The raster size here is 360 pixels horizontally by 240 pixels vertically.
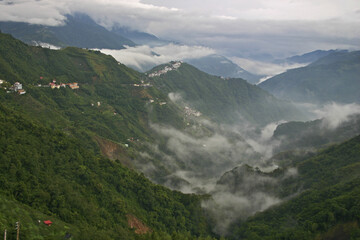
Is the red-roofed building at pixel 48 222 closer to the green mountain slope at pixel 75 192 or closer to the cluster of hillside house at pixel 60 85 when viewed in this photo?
the green mountain slope at pixel 75 192

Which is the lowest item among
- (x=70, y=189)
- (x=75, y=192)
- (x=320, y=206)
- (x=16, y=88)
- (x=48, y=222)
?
(x=320, y=206)

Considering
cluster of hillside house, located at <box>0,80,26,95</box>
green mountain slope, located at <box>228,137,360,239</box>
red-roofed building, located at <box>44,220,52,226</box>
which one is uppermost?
red-roofed building, located at <box>44,220,52,226</box>

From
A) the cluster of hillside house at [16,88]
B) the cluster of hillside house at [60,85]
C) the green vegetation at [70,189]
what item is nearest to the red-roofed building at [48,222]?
the green vegetation at [70,189]

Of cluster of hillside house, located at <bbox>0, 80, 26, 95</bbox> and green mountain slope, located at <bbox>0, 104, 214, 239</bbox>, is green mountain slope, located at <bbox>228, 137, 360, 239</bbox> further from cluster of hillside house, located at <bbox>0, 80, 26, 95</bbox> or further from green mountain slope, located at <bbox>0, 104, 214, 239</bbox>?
cluster of hillside house, located at <bbox>0, 80, 26, 95</bbox>

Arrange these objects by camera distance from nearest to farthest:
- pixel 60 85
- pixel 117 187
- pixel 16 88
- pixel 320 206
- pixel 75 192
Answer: pixel 75 192
pixel 320 206
pixel 117 187
pixel 16 88
pixel 60 85

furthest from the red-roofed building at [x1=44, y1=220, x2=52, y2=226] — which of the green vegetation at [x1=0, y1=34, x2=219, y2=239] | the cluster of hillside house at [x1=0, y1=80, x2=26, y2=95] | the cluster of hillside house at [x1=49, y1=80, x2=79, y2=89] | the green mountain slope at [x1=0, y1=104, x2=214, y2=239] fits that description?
the cluster of hillside house at [x1=49, y1=80, x2=79, y2=89]

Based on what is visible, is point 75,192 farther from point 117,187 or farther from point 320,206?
point 320,206

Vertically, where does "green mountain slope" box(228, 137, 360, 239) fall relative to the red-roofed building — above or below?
below

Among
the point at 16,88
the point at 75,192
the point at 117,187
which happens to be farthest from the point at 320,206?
the point at 16,88
